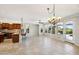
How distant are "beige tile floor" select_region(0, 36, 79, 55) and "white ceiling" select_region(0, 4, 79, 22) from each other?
671 mm

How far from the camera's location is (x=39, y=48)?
140 inches

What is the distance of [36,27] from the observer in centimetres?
382

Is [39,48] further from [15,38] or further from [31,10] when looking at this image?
[31,10]

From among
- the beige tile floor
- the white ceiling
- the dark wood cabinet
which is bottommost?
the beige tile floor

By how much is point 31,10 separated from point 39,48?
985 millimetres

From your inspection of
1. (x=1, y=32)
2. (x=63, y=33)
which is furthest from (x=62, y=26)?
(x=1, y=32)

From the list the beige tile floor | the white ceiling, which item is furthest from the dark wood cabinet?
the white ceiling

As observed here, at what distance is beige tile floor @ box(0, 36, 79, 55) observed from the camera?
3.48m

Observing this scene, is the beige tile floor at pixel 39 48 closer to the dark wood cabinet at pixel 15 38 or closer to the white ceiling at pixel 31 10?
the dark wood cabinet at pixel 15 38

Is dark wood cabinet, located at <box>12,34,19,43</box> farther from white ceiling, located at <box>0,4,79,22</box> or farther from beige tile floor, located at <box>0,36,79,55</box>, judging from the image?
white ceiling, located at <box>0,4,79,22</box>

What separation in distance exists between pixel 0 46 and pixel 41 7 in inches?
55.9

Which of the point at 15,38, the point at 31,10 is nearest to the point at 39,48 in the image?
the point at 15,38
